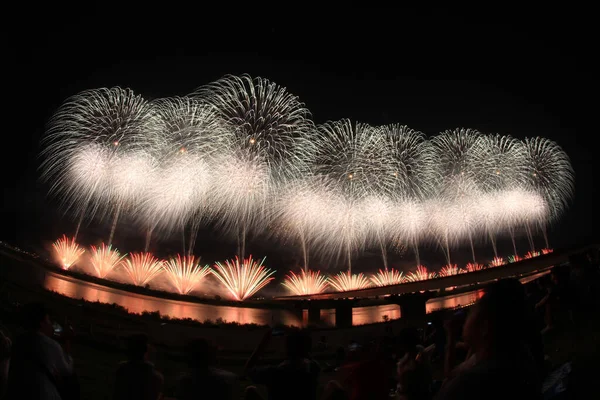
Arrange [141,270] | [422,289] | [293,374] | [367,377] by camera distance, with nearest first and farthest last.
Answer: [367,377]
[293,374]
[422,289]
[141,270]

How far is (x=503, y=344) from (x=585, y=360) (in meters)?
6.34

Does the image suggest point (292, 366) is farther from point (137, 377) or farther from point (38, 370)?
point (38, 370)

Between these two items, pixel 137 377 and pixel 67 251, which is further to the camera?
pixel 67 251

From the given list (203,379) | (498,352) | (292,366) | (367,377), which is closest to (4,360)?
(203,379)

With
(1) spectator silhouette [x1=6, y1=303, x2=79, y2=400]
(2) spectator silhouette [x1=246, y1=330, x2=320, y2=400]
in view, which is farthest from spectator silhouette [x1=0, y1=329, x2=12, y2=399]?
(2) spectator silhouette [x1=246, y1=330, x2=320, y2=400]

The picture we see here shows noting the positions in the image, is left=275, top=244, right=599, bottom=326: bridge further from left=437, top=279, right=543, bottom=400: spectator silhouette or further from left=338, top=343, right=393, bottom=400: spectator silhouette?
left=437, top=279, right=543, bottom=400: spectator silhouette

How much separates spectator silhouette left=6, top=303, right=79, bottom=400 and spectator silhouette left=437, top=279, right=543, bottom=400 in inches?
Result: 180

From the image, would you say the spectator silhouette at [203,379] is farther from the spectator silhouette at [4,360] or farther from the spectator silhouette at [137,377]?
the spectator silhouette at [4,360]

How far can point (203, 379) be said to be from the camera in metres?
5.29

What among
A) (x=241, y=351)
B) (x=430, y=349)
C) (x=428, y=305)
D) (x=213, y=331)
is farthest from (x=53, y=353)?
(x=428, y=305)

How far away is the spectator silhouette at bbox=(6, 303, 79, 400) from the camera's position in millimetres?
4801

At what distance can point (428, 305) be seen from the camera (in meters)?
44.9

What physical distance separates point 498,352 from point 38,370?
A: 193 inches

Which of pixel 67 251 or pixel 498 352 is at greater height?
pixel 67 251
